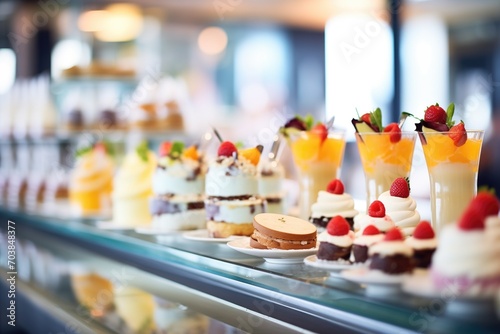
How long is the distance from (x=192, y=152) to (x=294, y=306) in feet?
4.69

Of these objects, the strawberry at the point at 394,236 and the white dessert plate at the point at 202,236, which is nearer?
the strawberry at the point at 394,236

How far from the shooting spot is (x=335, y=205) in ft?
7.14

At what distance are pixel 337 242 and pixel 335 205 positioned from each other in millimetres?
491

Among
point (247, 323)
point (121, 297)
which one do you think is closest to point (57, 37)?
point (121, 297)

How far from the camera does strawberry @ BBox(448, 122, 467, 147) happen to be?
1889 mm

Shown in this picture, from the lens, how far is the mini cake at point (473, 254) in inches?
48.7

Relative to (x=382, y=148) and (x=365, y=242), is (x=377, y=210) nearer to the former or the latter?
(x=365, y=242)

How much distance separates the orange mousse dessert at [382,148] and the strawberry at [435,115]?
26 centimetres

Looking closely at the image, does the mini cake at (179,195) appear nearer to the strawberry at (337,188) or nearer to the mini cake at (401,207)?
the strawberry at (337,188)

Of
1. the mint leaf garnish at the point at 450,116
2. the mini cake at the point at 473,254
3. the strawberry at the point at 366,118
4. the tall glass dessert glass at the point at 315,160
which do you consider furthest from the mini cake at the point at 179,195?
the mini cake at the point at 473,254

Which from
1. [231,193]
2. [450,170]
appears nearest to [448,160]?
[450,170]

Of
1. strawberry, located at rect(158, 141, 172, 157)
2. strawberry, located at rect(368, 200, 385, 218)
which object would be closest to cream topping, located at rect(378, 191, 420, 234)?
strawberry, located at rect(368, 200, 385, 218)

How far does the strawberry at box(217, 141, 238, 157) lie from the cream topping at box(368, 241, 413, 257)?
3.89 ft

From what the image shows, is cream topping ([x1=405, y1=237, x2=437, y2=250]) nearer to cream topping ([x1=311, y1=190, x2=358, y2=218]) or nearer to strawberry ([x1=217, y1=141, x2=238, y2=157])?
cream topping ([x1=311, y1=190, x2=358, y2=218])
